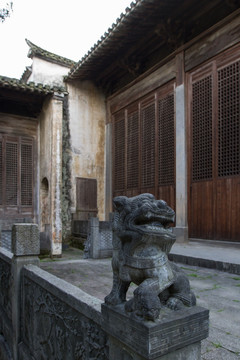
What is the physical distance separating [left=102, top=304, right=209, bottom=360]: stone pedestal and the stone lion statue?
0.07m

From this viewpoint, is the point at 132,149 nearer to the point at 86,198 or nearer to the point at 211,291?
the point at 86,198

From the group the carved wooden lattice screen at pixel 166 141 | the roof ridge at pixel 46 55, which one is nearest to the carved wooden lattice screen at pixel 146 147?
the carved wooden lattice screen at pixel 166 141

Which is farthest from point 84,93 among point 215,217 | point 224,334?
point 224,334

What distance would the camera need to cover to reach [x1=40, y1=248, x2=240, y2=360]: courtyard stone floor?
232cm

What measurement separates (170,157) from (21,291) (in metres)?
6.43

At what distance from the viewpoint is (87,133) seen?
11.8 meters

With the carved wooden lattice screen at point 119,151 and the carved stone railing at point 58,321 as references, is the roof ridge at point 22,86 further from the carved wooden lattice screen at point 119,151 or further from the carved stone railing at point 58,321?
the carved stone railing at point 58,321

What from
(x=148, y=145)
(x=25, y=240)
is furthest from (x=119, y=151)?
(x=25, y=240)

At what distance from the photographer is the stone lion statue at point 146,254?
1482 mm

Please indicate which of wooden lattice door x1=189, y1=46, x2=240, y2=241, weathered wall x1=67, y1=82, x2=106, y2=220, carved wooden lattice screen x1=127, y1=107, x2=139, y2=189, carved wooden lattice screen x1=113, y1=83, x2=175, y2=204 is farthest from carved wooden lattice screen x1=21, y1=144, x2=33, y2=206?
wooden lattice door x1=189, y1=46, x2=240, y2=241

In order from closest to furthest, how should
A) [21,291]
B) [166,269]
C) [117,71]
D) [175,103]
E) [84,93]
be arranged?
[166,269], [21,291], [175,103], [117,71], [84,93]

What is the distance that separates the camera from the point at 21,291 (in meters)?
3.38

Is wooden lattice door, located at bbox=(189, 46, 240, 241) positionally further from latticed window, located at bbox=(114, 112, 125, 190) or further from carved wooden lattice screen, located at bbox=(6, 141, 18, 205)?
carved wooden lattice screen, located at bbox=(6, 141, 18, 205)

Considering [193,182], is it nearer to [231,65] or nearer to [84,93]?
[231,65]
